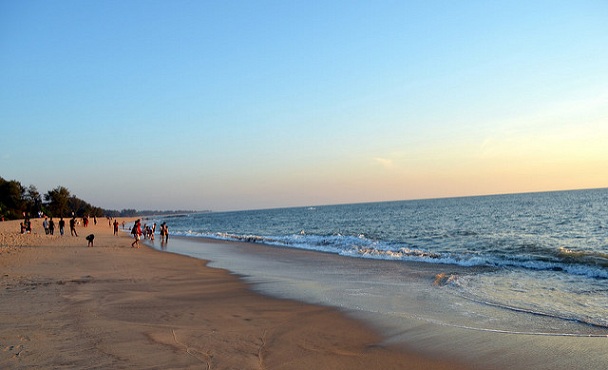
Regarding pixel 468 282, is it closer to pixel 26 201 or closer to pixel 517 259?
pixel 517 259

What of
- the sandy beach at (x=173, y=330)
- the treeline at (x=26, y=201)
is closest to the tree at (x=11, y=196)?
the treeline at (x=26, y=201)

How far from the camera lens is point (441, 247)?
80.1 feet

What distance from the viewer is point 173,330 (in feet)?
24.2

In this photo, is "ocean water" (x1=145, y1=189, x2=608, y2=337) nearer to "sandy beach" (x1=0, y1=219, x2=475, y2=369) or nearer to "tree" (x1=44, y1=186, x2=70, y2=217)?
"sandy beach" (x1=0, y1=219, x2=475, y2=369)

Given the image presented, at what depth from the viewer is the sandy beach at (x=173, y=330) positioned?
5918 mm

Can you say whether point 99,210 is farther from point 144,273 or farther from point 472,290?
point 472,290

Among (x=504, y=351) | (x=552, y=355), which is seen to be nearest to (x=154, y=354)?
(x=504, y=351)

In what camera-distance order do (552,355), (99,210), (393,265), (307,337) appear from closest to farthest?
(552,355) < (307,337) < (393,265) < (99,210)

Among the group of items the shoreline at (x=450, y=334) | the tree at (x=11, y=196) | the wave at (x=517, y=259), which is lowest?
the wave at (x=517, y=259)

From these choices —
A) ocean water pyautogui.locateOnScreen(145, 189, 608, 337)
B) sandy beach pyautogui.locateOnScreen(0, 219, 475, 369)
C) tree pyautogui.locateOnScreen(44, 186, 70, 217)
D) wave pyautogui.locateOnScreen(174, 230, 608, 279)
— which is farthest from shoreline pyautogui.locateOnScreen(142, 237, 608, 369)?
tree pyautogui.locateOnScreen(44, 186, 70, 217)

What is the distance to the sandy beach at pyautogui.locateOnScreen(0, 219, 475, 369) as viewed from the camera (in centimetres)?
592

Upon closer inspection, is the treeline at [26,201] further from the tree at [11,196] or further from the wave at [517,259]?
the wave at [517,259]

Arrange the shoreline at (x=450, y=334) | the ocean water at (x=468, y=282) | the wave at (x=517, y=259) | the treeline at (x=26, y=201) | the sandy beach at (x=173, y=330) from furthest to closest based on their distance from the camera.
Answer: the treeline at (x=26, y=201)
the wave at (x=517, y=259)
the ocean water at (x=468, y=282)
the shoreline at (x=450, y=334)
the sandy beach at (x=173, y=330)

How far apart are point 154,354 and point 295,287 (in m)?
6.80
